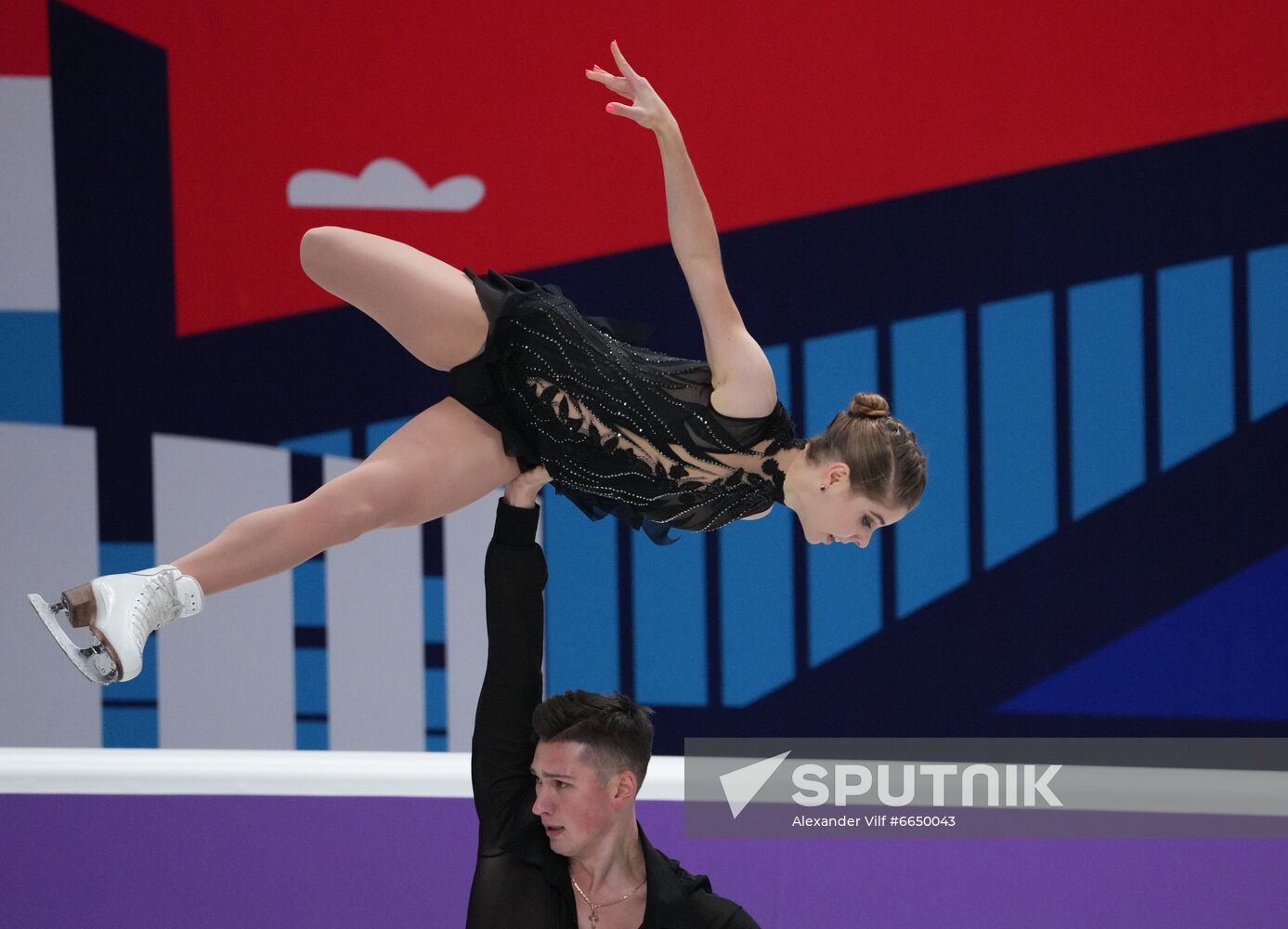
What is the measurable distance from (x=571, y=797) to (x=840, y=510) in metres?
0.77

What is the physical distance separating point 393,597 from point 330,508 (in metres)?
2.02

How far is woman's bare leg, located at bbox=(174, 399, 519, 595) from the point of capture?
2.60 metres

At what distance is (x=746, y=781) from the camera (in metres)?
3.92

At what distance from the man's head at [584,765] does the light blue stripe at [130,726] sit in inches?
89.9

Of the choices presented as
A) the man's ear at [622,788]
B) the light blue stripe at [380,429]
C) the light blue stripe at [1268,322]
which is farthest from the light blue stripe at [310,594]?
the light blue stripe at [1268,322]

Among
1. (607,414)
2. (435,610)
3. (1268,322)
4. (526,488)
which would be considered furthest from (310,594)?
(1268,322)

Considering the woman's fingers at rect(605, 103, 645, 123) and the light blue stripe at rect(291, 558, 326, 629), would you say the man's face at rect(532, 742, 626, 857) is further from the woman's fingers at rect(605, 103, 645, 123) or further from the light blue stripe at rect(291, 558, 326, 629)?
the light blue stripe at rect(291, 558, 326, 629)

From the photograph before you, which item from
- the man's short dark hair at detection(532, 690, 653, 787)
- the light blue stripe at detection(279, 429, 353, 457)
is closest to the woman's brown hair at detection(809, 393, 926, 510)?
the man's short dark hair at detection(532, 690, 653, 787)

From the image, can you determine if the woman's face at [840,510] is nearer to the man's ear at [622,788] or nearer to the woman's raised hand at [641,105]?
the man's ear at [622,788]

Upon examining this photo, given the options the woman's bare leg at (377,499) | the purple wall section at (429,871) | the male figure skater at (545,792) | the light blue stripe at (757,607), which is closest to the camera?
the woman's bare leg at (377,499)

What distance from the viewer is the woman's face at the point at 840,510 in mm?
2801

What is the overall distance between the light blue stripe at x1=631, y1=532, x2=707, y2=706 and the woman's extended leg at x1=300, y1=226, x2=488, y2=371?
175 cm

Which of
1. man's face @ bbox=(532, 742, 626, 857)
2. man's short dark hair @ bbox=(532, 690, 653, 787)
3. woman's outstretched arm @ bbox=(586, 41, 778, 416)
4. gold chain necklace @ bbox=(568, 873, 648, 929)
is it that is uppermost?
woman's outstretched arm @ bbox=(586, 41, 778, 416)

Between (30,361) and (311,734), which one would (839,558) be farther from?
(30,361)
